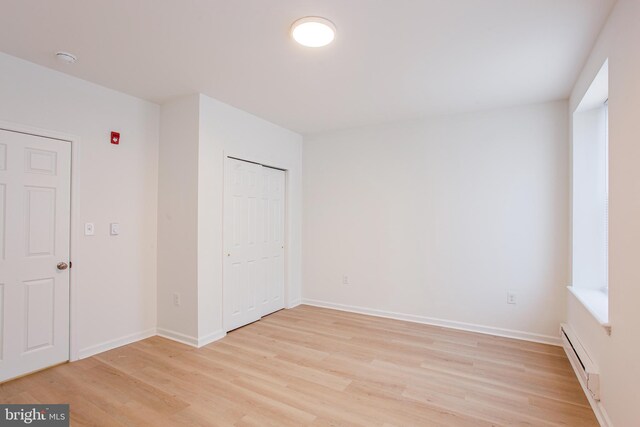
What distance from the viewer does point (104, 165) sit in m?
3.13

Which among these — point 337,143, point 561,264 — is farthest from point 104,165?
point 561,264

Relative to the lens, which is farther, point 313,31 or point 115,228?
point 115,228

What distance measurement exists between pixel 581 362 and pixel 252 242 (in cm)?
336

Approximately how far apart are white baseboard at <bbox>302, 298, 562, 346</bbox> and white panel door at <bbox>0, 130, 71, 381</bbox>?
3031 millimetres

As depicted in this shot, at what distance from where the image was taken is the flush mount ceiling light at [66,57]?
248cm

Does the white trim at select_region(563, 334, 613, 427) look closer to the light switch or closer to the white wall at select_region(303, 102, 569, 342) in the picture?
the white wall at select_region(303, 102, 569, 342)

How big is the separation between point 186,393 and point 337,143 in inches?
137

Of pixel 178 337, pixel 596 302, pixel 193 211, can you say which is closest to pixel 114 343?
pixel 178 337

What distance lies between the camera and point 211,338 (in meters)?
3.38

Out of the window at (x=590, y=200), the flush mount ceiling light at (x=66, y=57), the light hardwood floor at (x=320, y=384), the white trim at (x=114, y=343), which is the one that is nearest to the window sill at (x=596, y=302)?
the window at (x=590, y=200)

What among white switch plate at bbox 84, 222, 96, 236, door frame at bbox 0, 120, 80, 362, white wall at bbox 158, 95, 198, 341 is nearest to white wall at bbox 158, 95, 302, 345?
white wall at bbox 158, 95, 198, 341

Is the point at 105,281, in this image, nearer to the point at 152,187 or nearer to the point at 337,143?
the point at 152,187

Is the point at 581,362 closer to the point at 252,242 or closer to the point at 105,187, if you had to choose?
the point at 252,242

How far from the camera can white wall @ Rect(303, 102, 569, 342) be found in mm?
3414
